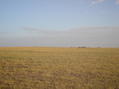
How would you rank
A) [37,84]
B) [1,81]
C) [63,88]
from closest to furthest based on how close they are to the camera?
[63,88], [37,84], [1,81]

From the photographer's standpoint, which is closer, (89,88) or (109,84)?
(89,88)

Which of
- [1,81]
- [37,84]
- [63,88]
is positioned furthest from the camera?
[1,81]

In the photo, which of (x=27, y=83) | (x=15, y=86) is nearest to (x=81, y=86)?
(x=27, y=83)

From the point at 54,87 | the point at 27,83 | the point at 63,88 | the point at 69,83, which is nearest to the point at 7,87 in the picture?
the point at 27,83

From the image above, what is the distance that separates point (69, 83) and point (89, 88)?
1.29m

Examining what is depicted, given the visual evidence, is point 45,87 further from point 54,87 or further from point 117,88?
point 117,88

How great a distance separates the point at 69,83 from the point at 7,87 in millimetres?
3597

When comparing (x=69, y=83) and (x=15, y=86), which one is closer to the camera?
(x=15, y=86)

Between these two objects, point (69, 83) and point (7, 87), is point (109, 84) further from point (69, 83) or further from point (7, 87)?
point (7, 87)

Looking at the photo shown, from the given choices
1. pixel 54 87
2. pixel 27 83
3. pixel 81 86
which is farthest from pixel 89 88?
pixel 27 83

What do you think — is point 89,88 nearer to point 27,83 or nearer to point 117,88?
point 117,88

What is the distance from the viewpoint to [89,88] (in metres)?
7.12

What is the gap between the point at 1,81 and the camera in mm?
8094

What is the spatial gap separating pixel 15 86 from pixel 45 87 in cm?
171
